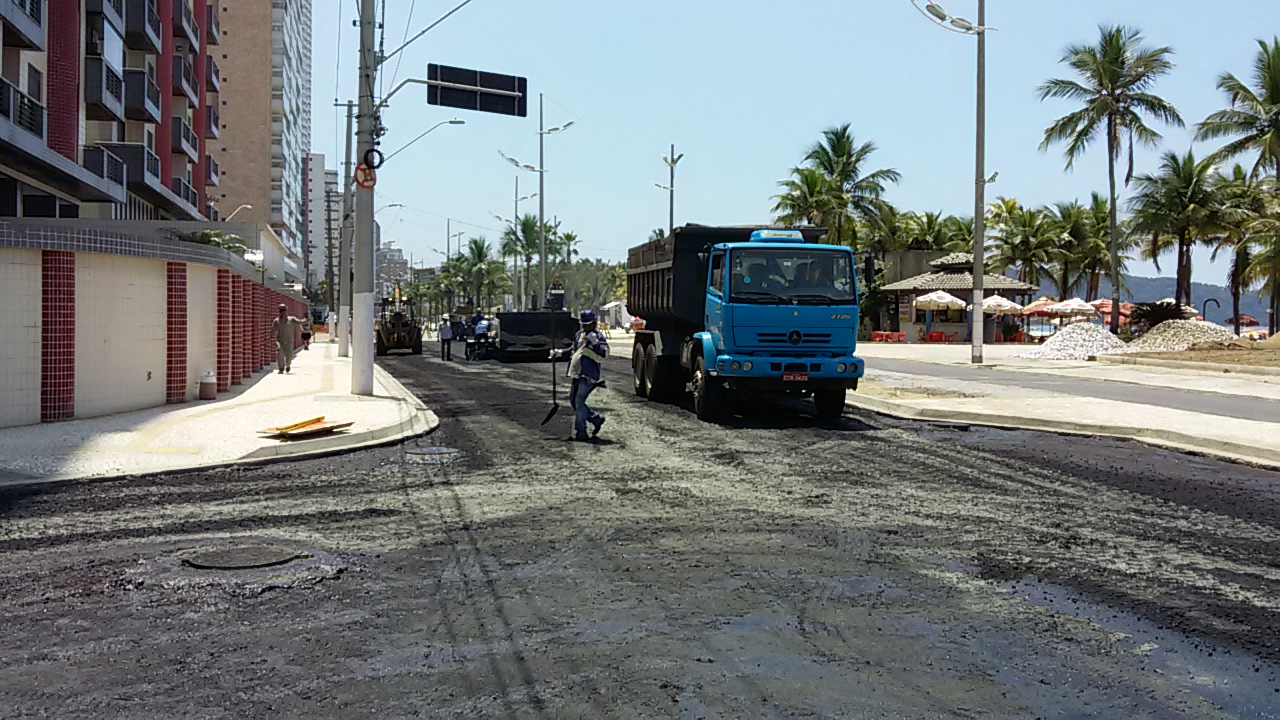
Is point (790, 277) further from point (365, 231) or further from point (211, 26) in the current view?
point (211, 26)

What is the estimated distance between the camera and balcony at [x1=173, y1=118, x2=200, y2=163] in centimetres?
4828

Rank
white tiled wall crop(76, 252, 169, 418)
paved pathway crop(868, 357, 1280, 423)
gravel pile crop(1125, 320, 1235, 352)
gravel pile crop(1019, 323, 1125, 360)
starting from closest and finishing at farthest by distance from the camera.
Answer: white tiled wall crop(76, 252, 169, 418) < paved pathway crop(868, 357, 1280, 423) < gravel pile crop(1125, 320, 1235, 352) < gravel pile crop(1019, 323, 1125, 360)

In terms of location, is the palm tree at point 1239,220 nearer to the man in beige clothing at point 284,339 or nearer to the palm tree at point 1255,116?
the palm tree at point 1255,116

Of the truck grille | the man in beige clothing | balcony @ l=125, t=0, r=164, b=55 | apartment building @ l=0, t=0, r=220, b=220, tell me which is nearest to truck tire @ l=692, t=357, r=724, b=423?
the truck grille

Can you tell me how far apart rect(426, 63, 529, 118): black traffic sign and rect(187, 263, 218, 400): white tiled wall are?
540cm

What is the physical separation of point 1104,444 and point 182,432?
12.0m

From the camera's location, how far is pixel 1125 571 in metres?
7.21

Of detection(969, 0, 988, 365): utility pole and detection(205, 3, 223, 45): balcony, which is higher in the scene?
detection(205, 3, 223, 45): balcony

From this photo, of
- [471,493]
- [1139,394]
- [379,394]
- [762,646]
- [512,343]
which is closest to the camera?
[762,646]

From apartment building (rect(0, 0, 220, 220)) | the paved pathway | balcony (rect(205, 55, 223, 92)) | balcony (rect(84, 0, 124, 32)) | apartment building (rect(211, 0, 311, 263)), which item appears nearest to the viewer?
the paved pathway

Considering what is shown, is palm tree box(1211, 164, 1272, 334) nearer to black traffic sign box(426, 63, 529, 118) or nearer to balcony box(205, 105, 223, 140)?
black traffic sign box(426, 63, 529, 118)

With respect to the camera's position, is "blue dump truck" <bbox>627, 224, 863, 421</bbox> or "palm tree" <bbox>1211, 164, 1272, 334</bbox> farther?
"palm tree" <bbox>1211, 164, 1272, 334</bbox>

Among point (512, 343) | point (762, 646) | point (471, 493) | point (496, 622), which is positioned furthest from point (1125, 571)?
point (512, 343)

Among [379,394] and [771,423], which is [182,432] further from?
[771,423]
